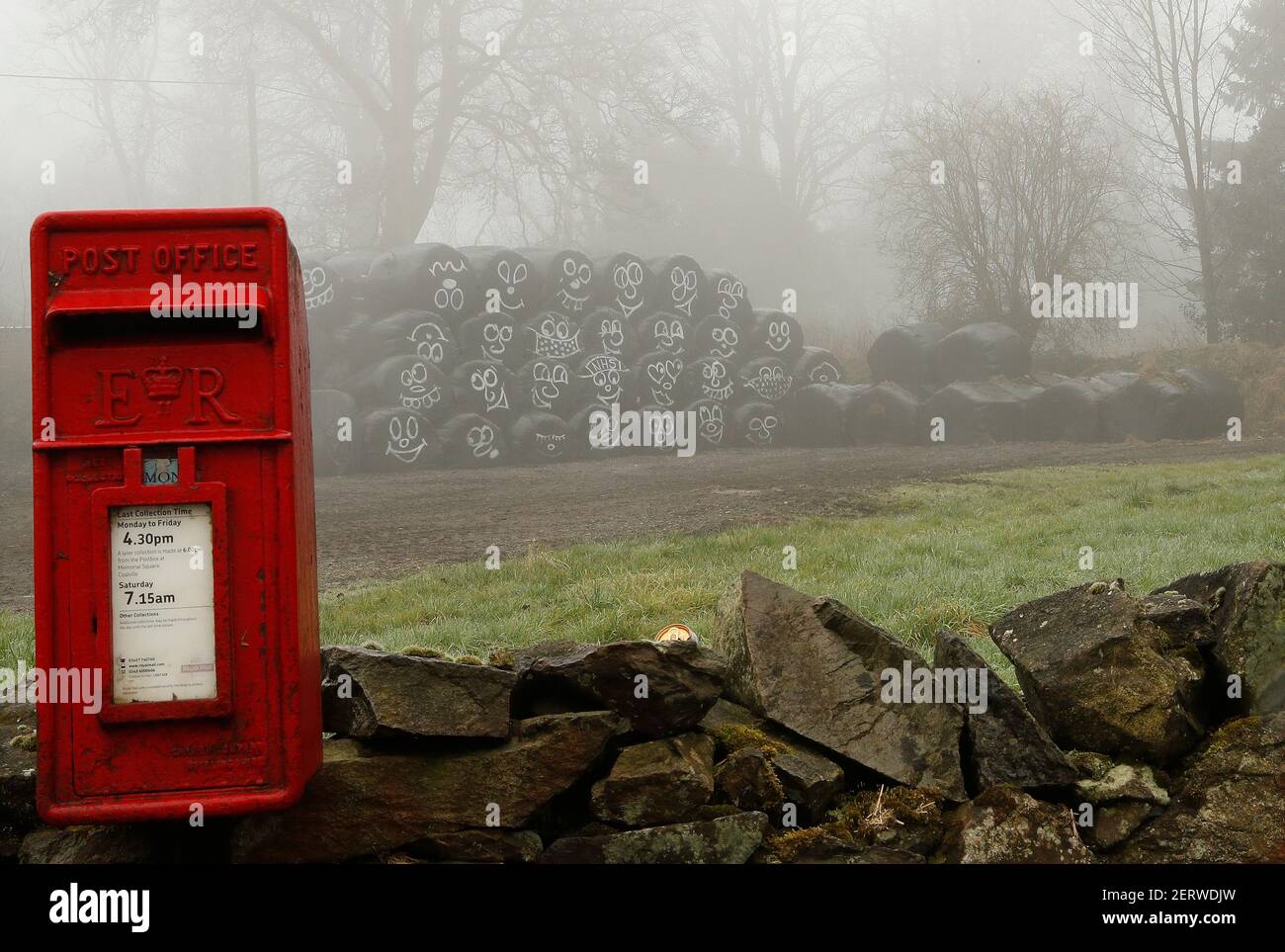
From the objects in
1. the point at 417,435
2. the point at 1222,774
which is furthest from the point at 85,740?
the point at 417,435

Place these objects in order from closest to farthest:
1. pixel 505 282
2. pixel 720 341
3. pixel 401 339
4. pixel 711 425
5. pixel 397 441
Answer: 1. pixel 397 441
2. pixel 401 339
3. pixel 505 282
4. pixel 711 425
5. pixel 720 341

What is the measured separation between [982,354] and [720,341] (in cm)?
406

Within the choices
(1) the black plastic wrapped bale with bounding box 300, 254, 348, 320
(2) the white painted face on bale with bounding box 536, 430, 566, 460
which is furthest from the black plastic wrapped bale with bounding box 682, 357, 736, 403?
(1) the black plastic wrapped bale with bounding box 300, 254, 348, 320

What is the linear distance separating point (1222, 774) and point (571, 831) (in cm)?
167

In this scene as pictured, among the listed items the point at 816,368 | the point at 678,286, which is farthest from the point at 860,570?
the point at 816,368

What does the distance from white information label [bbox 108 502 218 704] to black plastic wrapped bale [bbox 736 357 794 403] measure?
13.8 meters

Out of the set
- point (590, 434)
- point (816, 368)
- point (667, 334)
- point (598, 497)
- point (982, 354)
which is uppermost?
point (667, 334)

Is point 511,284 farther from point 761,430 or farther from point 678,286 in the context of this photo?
point 761,430

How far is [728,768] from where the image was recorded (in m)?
2.83

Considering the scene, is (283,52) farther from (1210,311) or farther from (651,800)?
(651,800)

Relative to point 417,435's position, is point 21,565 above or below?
below

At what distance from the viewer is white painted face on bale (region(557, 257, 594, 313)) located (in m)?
15.0

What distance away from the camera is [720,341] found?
16.1 m
